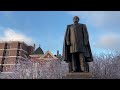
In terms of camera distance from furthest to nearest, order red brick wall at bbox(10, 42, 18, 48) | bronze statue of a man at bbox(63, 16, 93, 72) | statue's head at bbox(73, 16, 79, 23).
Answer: red brick wall at bbox(10, 42, 18, 48) < statue's head at bbox(73, 16, 79, 23) < bronze statue of a man at bbox(63, 16, 93, 72)

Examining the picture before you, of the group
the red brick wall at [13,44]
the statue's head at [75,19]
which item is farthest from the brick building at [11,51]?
the statue's head at [75,19]

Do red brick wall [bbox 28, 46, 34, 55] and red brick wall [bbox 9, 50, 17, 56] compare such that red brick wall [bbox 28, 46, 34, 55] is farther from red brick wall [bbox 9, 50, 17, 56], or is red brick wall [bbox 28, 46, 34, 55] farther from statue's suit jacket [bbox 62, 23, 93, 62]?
statue's suit jacket [bbox 62, 23, 93, 62]

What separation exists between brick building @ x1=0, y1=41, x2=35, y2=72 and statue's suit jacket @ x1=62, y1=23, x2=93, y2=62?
2871 cm

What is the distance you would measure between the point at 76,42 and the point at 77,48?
0.63 ft

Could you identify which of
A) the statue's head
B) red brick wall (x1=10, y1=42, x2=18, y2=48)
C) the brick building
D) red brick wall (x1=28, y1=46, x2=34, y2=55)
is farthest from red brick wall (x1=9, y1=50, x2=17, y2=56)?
the statue's head

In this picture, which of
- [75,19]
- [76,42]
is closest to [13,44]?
[75,19]

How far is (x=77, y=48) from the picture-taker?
5.92 metres

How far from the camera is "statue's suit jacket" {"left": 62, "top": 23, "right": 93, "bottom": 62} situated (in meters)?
6.00

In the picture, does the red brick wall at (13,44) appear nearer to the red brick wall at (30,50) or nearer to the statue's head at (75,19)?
the red brick wall at (30,50)

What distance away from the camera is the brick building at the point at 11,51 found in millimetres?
34906
